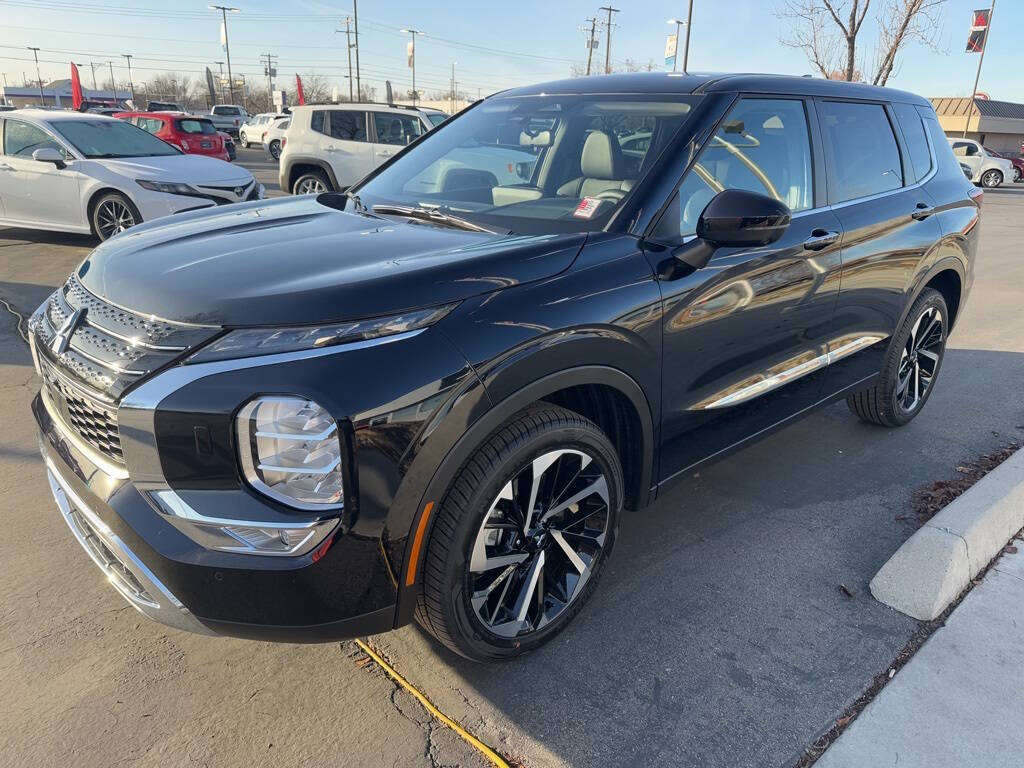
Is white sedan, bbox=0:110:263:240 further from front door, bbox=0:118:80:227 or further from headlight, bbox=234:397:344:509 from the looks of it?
headlight, bbox=234:397:344:509

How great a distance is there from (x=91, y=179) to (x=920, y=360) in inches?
341

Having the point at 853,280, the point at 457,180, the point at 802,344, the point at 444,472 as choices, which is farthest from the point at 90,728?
the point at 853,280

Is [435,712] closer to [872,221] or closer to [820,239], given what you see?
[820,239]

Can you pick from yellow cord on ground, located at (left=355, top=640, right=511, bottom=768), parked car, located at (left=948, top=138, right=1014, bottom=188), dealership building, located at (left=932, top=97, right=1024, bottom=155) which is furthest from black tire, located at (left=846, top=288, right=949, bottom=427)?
dealership building, located at (left=932, top=97, right=1024, bottom=155)

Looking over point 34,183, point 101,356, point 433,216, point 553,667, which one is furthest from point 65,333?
Answer: point 34,183

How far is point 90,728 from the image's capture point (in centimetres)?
214

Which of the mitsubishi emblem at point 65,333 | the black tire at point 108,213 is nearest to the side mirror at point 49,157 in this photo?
the black tire at point 108,213

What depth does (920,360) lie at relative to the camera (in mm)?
4512

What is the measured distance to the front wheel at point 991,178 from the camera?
27.3 metres

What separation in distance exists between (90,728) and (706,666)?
1901 millimetres

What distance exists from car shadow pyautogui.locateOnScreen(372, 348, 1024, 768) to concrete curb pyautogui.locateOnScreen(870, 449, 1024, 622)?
0.26 feet

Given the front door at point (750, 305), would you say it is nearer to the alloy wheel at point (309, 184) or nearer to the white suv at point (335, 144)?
the white suv at point (335, 144)

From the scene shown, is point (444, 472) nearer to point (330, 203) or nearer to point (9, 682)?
point (9, 682)

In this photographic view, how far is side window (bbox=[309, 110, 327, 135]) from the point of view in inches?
518
